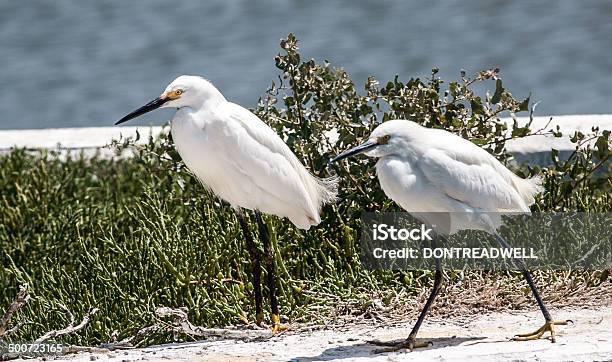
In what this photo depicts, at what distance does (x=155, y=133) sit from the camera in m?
7.35

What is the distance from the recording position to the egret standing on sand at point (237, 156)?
13.6 ft

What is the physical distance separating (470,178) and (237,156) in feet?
2.70

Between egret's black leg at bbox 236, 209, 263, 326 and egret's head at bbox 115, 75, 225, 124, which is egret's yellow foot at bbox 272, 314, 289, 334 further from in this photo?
egret's head at bbox 115, 75, 225, 124

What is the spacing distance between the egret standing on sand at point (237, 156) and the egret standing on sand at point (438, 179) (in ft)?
1.54

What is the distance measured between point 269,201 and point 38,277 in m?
1.37

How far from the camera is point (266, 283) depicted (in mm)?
4734

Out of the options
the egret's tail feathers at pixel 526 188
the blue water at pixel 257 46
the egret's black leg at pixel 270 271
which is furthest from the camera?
the blue water at pixel 257 46

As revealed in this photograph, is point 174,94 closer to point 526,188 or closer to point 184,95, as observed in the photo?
point 184,95

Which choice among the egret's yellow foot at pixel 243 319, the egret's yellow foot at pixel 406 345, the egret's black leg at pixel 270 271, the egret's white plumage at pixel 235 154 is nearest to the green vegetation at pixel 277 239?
the egret's yellow foot at pixel 243 319

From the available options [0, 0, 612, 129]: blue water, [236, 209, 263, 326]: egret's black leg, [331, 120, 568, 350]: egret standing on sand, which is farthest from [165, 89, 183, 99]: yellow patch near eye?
[0, 0, 612, 129]: blue water

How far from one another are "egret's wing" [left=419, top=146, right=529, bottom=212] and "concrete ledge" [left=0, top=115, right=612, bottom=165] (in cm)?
186

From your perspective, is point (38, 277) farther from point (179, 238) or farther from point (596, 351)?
point (596, 351)

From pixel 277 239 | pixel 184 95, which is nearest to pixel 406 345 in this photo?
pixel 184 95

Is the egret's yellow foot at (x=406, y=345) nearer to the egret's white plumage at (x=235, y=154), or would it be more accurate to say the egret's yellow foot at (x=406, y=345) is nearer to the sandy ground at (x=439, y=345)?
the sandy ground at (x=439, y=345)
